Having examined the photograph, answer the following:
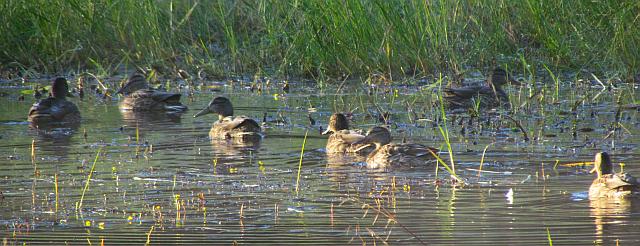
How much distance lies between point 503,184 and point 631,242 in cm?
231

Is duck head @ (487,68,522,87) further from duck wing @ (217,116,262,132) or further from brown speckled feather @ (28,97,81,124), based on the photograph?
brown speckled feather @ (28,97,81,124)

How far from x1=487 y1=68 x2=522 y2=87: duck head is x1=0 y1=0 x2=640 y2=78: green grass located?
798 mm

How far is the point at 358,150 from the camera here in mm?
11914

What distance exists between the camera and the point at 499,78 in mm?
15875

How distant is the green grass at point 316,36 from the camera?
1669 cm

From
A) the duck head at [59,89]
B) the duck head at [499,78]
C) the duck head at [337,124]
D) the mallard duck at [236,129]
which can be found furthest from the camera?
the duck head at [59,89]

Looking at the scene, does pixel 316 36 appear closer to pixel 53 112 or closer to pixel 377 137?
pixel 53 112

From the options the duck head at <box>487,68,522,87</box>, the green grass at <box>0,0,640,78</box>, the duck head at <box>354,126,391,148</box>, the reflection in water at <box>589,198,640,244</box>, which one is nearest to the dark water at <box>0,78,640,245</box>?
the reflection in water at <box>589,198,640,244</box>

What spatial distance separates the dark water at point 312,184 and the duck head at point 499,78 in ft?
3.12

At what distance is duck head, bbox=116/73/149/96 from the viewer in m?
17.3

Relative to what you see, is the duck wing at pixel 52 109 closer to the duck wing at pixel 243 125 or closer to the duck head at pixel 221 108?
the duck head at pixel 221 108

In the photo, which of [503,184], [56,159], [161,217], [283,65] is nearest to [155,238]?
[161,217]

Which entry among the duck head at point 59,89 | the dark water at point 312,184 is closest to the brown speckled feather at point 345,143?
the dark water at point 312,184

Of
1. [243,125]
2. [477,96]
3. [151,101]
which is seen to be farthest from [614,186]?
[151,101]
